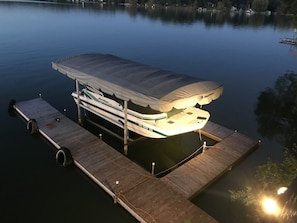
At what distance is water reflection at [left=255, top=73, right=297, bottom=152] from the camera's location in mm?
21594

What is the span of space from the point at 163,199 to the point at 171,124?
528 cm

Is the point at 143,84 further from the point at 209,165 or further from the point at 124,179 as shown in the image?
the point at 209,165

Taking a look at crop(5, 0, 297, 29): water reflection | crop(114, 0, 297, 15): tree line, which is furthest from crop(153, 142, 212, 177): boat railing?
crop(114, 0, 297, 15): tree line

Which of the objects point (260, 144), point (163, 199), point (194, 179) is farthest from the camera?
point (260, 144)

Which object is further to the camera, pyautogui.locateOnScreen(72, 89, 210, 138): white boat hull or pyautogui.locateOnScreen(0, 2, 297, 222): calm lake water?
pyautogui.locateOnScreen(72, 89, 210, 138): white boat hull

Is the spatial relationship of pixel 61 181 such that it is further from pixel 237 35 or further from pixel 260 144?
pixel 237 35

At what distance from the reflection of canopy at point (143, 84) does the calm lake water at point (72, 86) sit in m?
4.90

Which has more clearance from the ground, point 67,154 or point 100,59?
point 100,59

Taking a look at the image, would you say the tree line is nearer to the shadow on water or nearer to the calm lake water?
the calm lake water

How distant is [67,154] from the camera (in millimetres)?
14984

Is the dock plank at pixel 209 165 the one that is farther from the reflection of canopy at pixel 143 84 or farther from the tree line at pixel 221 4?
the tree line at pixel 221 4

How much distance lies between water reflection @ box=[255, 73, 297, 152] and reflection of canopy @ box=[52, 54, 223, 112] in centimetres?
908

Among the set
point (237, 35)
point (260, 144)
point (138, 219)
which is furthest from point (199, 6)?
point (138, 219)

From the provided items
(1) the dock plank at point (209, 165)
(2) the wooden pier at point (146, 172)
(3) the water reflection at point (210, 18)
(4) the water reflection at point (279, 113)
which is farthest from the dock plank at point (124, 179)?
(3) the water reflection at point (210, 18)
